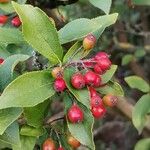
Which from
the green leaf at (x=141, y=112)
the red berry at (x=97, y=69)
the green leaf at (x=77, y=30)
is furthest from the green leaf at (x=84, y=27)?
the green leaf at (x=141, y=112)

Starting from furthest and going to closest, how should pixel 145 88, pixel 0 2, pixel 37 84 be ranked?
1. pixel 145 88
2. pixel 0 2
3. pixel 37 84

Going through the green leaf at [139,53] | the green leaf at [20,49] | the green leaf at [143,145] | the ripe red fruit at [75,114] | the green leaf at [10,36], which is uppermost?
the green leaf at [10,36]

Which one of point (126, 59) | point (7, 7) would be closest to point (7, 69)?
point (7, 7)

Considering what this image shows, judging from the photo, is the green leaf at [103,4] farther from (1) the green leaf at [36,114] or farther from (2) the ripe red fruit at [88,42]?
(1) the green leaf at [36,114]

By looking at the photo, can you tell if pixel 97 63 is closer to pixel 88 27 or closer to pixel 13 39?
pixel 88 27

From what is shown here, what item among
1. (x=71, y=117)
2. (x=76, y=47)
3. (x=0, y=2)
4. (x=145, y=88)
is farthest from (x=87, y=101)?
(x=145, y=88)

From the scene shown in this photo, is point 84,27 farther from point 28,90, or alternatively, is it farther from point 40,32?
point 28,90

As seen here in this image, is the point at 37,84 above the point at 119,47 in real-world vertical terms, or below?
above
